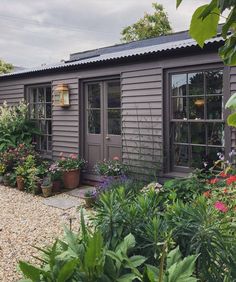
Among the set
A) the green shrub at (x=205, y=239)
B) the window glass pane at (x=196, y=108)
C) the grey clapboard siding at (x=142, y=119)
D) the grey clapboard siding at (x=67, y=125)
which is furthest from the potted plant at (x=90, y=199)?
the green shrub at (x=205, y=239)

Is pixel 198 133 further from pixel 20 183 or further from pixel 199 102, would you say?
pixel 20 183

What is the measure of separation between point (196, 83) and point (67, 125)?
348 cm

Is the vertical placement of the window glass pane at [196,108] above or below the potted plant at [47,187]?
above

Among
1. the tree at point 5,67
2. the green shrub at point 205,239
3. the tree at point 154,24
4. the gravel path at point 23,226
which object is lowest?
the gravel path at point 23,226

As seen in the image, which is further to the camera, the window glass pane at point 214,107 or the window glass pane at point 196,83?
the window glass pane at point 196,83

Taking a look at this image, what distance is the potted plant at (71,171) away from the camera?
7273 mm

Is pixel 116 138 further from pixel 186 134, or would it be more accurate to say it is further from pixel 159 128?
pixel 186 134

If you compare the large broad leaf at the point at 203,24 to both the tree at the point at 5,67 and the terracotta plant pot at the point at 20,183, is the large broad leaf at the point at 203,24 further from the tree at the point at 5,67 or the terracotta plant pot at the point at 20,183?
the tree at the point at 5,67

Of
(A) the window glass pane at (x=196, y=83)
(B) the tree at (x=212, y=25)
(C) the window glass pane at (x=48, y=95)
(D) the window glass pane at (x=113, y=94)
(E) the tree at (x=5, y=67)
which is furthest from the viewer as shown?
(E) the tree at (x=5, y=67)

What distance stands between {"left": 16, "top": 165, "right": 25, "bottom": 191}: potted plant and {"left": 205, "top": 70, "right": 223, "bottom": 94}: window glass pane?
4287mm

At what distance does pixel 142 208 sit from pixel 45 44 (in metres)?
29.4

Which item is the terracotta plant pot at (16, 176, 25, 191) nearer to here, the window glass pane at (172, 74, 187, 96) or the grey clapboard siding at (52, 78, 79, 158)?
the grey clapboard siding at (52, 78, 79, 158)

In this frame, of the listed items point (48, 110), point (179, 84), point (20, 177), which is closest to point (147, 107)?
point (179, 84)

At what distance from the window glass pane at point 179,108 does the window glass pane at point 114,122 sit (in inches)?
56.6
